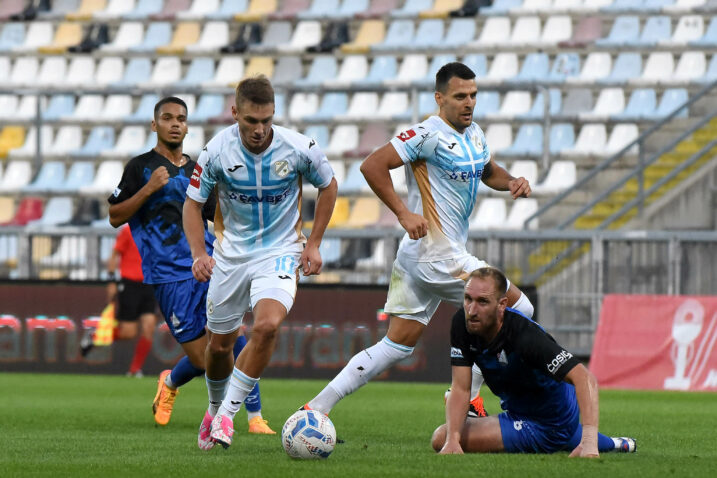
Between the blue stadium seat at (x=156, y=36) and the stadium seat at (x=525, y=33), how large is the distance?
700cm

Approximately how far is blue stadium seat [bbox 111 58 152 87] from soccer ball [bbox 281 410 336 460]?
19.4 m

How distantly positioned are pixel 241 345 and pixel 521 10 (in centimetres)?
1508

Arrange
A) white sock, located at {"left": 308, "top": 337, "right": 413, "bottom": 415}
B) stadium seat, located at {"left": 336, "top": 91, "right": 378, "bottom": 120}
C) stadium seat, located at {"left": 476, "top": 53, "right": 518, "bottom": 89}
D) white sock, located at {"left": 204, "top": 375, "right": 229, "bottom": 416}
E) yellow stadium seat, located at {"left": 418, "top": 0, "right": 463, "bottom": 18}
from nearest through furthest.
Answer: white sock, located at {"left": 308, "top": 337, "right": 413, "bottom": 415}
white sock, located at {"left": 204, "top": 375, "right": 229, "bottom": 416}
stadium seat, located at {"left": 476, "top": 53, "right": 518, "bottom": 89}
stadium seat, located at {"left": 336, "top": 91, "right": 378, "bottom": 120}
yellow stadium seat, located at {"left": 418, "top": 0, "right": 463, "bottom": 18}

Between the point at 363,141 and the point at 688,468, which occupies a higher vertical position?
the point at 363,141

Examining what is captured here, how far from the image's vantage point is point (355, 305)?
56.2ft

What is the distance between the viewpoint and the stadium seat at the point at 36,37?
2750cm

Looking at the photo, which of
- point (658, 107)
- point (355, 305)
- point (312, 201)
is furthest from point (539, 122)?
point (355, 305)

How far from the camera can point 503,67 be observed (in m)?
23.5

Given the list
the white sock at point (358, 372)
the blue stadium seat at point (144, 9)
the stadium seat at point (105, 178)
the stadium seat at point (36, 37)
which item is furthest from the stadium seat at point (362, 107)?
the white sock at point (358, 372)

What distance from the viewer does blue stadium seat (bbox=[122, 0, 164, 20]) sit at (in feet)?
90.2

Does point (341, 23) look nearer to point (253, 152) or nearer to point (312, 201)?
point (312, 201)

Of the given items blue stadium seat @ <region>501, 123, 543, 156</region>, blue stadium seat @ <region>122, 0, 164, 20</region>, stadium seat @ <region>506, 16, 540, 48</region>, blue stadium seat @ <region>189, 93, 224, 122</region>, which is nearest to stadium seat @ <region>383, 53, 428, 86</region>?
stadium seat @ <region>506, 16, 540, 48</region>

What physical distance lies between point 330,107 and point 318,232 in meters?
16.0

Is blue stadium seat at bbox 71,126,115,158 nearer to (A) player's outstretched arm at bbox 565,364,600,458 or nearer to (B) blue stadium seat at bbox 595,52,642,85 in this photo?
(B) blue stadium seat at bbox 595,52,642,85
